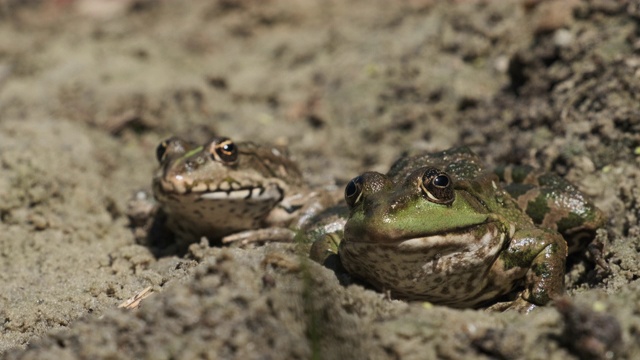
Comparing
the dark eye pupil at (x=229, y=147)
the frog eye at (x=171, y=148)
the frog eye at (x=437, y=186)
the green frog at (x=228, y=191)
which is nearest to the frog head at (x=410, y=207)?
the frog eye at (x=437, y=186)

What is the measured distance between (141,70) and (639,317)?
228 inches

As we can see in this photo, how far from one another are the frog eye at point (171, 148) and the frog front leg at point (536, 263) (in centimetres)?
223

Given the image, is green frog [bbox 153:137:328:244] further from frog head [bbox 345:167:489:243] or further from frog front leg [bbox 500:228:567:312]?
frog front leg [bbox 500:228:567:312]

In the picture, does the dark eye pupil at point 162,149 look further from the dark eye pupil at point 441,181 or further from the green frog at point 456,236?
the dark eye pupil at point 441,181

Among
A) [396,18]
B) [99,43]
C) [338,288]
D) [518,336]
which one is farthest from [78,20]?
[518,336]

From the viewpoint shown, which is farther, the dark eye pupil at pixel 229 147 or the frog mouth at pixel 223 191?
the dark eye pupil at pixel 229 147

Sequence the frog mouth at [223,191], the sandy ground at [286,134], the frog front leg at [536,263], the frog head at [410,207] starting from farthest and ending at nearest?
the frog mouth at [223,191], the frog front leg at [536,263], the frog head at [410,207], the sandy ground at [286,134]

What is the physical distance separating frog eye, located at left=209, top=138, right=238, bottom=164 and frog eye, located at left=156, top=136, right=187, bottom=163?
0.21m

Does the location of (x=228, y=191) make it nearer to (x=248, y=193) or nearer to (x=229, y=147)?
(x=248, y=193)

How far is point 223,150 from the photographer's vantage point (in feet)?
14.8

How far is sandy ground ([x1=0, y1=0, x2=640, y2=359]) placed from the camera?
8.73ft

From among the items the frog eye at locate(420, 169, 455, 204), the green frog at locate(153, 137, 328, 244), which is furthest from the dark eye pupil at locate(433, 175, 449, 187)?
the green frog at locate(153, 137, 328, 244)

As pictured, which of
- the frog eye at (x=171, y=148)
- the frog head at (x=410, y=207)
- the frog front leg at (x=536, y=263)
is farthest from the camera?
the frog eye at (x=171, y=148)

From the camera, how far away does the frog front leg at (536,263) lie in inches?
130
